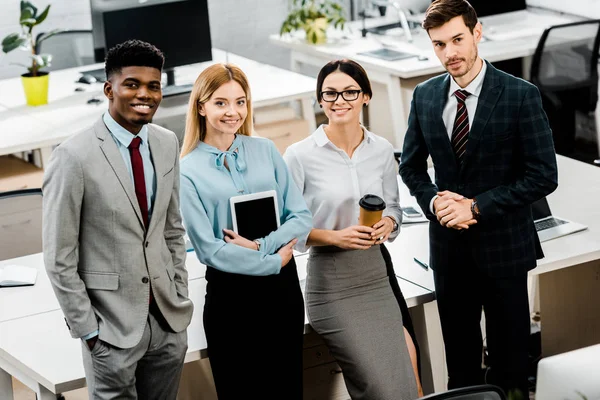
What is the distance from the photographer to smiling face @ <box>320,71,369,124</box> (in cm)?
299

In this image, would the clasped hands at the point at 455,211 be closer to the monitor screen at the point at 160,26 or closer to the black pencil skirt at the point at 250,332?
the black pencil skirt at the point at 250,332

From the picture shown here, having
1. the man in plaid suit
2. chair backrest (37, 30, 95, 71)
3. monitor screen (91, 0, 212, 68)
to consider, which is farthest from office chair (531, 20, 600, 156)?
the man in plaid suit

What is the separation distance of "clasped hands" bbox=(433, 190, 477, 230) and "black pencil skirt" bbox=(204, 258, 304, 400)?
506 millimetres

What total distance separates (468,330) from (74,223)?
1.34 meters

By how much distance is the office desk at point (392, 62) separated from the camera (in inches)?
235

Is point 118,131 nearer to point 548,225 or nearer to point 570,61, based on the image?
point 548,225

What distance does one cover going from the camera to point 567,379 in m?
1.93

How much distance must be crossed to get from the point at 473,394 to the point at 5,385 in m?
1.60

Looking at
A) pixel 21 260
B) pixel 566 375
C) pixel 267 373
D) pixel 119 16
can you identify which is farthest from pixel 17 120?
pixel 566 375

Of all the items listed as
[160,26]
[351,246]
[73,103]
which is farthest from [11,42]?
[351,246]

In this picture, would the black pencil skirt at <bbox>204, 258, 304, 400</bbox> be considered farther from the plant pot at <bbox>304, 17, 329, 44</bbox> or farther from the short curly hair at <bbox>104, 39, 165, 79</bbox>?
the plant pot at <bbox>304, 17, 329, 44</bbox>

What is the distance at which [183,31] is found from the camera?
568 centimetres

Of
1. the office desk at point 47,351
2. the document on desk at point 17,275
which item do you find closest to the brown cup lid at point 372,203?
the office desk at point 47,351

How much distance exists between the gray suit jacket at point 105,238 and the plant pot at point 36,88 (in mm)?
3074
